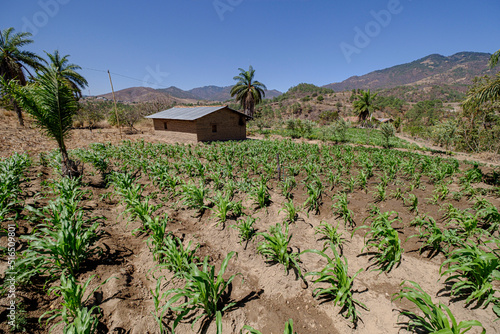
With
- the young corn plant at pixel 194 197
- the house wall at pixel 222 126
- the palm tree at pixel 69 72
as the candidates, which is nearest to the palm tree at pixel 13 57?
the palm tree at pixel 69 72

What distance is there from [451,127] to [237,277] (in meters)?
29.8

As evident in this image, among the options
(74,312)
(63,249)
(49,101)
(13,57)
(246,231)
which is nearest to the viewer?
(74,312)

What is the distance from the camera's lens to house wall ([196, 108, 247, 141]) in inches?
782

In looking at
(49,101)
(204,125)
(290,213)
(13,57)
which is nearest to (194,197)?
(290,213)

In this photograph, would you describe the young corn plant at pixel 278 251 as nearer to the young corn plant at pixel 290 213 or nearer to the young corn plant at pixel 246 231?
the young corn plant at pixel 246 231

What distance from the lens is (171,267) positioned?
11.5ft

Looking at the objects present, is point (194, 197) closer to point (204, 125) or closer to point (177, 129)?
point (204, 125)

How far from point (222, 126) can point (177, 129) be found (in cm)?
485

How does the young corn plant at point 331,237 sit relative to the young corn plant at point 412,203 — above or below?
below

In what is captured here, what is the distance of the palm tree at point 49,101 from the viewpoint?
555 cm

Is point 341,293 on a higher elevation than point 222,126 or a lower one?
lower

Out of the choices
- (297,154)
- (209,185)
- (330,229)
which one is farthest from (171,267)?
(297,154)

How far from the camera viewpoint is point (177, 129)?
2114 cm

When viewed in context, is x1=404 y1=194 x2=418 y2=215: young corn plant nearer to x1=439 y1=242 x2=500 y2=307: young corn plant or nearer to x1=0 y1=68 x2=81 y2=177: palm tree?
x1=439 y1=242 x2=500 y2=307: young corn plant
